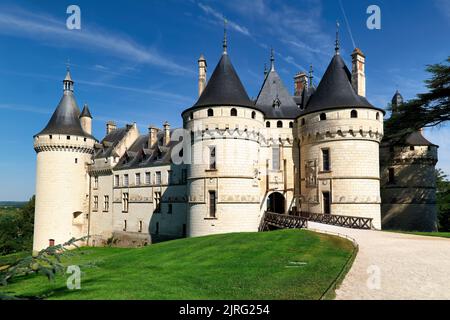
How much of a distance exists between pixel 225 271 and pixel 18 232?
58.7 meters

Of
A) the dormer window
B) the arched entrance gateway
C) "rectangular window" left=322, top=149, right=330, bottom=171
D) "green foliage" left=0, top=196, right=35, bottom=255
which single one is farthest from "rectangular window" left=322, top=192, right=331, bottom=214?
"green foliage" left=0, top=196, right=35, bottom=255

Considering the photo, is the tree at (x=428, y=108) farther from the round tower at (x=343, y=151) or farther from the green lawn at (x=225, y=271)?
the green lawn at (x=225, y=271)

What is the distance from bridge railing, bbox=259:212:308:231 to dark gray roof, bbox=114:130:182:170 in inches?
474

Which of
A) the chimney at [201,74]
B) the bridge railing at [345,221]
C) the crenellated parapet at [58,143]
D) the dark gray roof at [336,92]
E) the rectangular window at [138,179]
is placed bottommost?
the bridge railing at [345,221]

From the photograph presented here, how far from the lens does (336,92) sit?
93.0ft

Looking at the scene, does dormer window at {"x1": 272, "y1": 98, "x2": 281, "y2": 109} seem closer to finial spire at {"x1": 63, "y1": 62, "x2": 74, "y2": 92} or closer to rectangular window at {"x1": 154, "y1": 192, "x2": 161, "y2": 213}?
rectangular window at {"x1": 154, "y1": 192, "x2": 161, "y2": 213}

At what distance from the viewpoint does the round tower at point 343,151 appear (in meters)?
26.6

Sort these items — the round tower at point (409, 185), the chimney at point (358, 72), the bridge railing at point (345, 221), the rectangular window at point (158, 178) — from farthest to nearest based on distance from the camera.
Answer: the rectangular window at point (158, 178) → the round tower at point (409, 185) → the chimney at point (358, 72) → the bridge railing at point (345, 221)

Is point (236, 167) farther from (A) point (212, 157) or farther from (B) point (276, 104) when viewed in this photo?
(B) point (276, 104)

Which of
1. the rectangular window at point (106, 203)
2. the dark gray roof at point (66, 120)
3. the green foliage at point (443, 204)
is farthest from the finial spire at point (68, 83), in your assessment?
the green foliage at point (443, 204)

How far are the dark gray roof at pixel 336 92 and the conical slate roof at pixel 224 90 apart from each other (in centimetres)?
575

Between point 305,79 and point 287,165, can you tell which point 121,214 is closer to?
point 287,165

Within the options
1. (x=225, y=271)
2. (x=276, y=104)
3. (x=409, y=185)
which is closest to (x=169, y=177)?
(x=276, y=104)

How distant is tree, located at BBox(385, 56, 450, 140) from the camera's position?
27.5 metres
